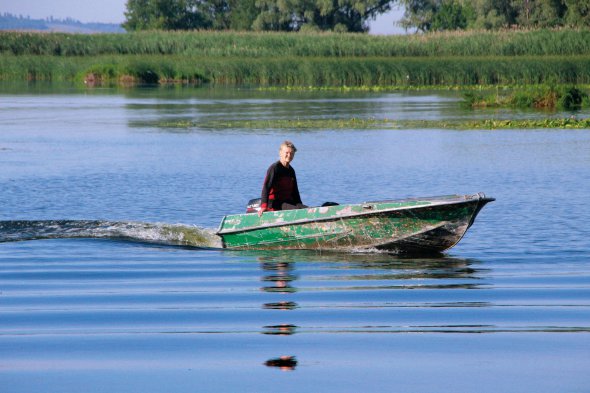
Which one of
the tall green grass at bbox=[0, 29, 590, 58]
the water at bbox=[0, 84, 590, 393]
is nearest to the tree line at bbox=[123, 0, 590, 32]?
the tall green grass at bbox=[0, 29, 590, 58]

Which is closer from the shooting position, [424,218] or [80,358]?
[80,358]

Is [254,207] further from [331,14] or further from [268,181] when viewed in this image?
[331,14]

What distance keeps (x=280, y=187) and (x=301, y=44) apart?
47.4m

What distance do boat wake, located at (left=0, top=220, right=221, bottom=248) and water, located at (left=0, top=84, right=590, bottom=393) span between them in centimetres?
3

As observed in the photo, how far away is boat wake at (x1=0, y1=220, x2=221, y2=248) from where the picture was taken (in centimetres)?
1571

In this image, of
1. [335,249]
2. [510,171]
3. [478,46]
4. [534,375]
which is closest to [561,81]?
[478,46]

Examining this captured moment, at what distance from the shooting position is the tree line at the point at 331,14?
3196 inches

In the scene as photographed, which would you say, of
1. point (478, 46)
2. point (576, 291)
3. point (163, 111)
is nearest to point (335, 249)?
point (576, 291)

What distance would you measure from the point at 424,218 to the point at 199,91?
39.8m

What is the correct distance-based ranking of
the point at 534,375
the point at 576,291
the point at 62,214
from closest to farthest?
the point at 534,375, the point at 576,291, the point at 62,214

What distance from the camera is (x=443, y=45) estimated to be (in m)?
58.6

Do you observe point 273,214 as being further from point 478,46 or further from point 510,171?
point 478,46

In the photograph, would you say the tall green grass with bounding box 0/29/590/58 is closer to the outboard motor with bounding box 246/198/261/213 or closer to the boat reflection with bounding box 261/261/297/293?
the outboard motor with bounding box 246/198/261/213

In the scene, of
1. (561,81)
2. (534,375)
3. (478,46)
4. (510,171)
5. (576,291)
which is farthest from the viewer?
(478,46)
